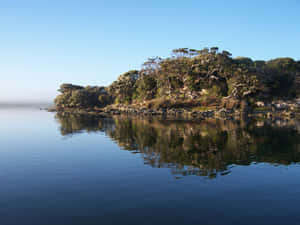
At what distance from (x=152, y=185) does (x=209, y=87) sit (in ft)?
299

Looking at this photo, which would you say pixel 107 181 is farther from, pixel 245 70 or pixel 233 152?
pixel 245 70

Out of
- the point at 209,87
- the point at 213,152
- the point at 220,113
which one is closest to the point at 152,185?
the point at 213,152

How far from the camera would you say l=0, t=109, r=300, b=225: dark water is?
491 inches

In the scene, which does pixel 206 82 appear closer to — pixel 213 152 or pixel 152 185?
pixel 213 152

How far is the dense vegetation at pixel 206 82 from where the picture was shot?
91188 millimetres

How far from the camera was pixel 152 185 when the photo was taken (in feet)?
56.0

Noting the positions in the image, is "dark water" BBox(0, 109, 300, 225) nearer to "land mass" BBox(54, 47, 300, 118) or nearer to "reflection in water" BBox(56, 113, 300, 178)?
"reflection in water" BBox(56, 113, 300, 178)

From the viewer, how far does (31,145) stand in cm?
3369

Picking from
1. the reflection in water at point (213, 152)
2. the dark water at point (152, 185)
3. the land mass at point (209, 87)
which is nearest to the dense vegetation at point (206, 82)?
the land mass at point (209, 87)

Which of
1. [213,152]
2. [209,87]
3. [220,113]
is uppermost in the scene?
[209,87]

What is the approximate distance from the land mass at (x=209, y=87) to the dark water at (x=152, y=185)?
192ft

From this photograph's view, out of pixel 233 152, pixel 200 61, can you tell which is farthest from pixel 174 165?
pixel 200 61

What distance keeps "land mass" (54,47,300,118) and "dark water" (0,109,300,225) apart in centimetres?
5854

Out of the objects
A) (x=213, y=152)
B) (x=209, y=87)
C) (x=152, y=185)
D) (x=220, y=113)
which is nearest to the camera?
(x=152, y=185)
